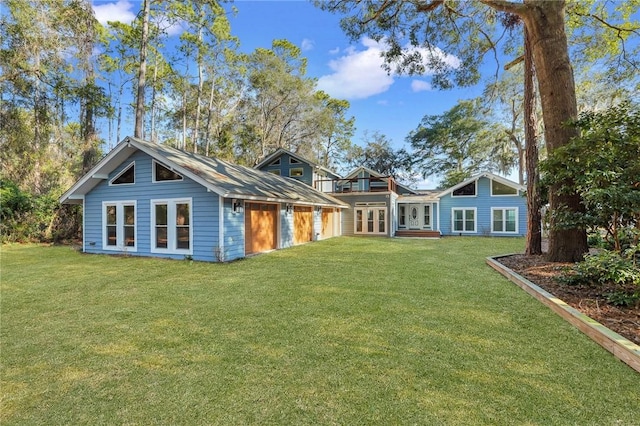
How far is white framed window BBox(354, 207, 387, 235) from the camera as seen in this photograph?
Answer: 1859cm

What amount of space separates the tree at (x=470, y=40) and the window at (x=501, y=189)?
9030 mm

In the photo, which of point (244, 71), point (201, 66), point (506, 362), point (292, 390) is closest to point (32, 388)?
point (292, 390)

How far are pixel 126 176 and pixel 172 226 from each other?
2.66 m

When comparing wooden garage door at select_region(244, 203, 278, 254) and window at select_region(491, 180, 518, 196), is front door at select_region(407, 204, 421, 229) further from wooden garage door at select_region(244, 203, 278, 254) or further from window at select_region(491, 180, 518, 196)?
wooden garage door at select_region(244, 203, 278, 254)

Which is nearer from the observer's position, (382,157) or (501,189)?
(501,189)

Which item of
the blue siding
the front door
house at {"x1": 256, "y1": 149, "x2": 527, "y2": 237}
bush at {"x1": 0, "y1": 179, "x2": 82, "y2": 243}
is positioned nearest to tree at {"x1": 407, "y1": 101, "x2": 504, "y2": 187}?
the front door

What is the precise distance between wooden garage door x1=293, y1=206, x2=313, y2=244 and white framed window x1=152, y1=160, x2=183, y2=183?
17.5ft

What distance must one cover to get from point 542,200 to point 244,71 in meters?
22.6

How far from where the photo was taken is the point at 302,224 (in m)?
14.3

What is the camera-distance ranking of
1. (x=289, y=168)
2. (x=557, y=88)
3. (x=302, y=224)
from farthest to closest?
(x=289, y=168) → (x=302, y=224) → (x=557, y=88)

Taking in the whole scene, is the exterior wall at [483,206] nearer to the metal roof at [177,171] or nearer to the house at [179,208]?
the house at [179,208]

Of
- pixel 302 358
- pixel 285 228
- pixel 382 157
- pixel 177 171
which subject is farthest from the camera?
pixel 382 157

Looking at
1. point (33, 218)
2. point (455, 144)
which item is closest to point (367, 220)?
point (33, 218)

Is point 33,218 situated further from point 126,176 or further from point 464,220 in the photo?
point 464,220
